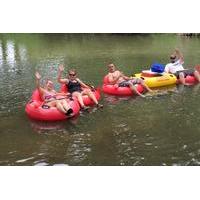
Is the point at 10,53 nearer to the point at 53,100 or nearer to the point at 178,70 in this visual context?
the point at 178,70

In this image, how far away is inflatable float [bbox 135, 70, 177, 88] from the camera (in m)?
9.72

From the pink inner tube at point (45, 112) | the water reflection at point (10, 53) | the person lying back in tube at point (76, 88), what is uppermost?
the person lying back in tube at point (76, 88)

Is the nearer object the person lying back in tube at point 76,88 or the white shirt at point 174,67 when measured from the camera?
the person lying back in tube at point 76,88

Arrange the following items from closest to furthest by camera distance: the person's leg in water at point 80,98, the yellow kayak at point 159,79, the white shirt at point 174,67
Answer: the person's leg in water at point 80,98, the yellow kayak at point 159,79, the white shirt at point 174,67

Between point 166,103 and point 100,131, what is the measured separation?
2.13 metres

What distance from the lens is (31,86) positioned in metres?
9.90

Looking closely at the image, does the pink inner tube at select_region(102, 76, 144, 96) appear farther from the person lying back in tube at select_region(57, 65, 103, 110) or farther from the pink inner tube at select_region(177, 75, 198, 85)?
the pink inner tube at select_region(177, 75, 198, 85)

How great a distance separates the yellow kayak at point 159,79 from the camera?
382 inches

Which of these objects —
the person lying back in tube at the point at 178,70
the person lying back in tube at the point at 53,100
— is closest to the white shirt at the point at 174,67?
the person lying back in tube at the point at 178,70

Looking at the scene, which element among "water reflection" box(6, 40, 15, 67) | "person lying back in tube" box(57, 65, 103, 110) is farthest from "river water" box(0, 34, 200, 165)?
"water reflection" box(6, 40, 15, 67)

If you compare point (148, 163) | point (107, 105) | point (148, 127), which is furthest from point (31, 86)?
point (148, 163)

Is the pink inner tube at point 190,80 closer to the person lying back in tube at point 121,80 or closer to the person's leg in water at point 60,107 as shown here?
the person lying back in tube at point 121,80

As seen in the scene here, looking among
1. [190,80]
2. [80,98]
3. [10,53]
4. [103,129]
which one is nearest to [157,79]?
[190,80]

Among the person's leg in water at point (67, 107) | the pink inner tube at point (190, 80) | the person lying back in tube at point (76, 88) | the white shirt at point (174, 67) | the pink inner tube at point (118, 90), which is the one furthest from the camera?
the white shirt at point (174, 67)
